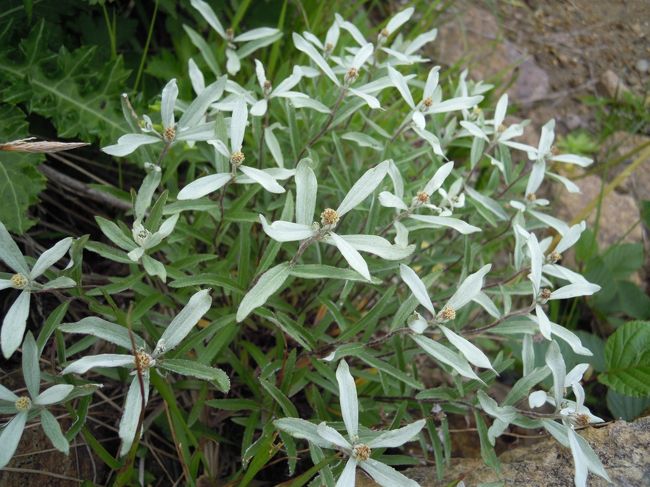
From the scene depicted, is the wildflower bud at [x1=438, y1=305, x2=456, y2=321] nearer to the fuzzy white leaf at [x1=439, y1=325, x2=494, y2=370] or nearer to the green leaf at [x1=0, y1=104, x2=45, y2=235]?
the fuzzy white leaf at [x1=439, y1=325, x2=494, y2=370]

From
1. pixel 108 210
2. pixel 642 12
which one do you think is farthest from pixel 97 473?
pixel 642 12

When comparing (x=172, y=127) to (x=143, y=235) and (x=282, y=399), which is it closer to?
(x=143, y=235)

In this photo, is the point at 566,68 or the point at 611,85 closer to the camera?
the point at 611,85

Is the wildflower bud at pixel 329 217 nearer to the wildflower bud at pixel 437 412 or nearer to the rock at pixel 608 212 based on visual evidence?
the wildflower bud at pixel 437 412

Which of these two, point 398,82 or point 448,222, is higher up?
point 398,82

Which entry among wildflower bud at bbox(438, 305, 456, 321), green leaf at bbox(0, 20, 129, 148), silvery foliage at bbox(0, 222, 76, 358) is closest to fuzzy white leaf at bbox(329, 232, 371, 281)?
wildflower bud at bbox(438, 305, 456, 321)

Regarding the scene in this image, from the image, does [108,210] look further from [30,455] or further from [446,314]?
[446,314]

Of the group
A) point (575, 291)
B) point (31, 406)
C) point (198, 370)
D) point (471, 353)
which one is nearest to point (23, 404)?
point (31, 406)
